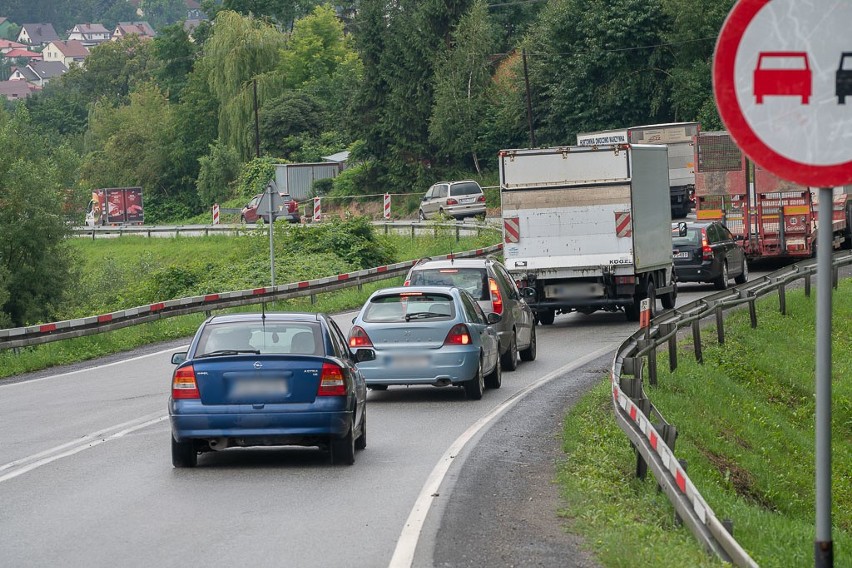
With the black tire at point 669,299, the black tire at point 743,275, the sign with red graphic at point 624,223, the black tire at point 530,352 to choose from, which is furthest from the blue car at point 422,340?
the black tire at point 743,275

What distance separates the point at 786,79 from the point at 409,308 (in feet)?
42.9

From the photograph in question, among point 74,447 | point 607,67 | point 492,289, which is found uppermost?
point 607,67

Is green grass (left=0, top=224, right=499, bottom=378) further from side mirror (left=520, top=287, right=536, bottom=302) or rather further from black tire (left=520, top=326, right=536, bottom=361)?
black tire (left=520, top=326, right=536, bottom=361)

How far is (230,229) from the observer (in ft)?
215

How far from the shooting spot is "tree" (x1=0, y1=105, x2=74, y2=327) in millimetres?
43438

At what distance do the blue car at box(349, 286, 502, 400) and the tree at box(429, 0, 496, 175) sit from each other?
59408 mm

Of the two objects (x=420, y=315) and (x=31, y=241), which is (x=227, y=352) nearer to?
(x=420, y=315)

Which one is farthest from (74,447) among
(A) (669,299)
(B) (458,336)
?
(A) (669,299)

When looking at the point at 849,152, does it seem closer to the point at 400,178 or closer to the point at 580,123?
the point at 580,123

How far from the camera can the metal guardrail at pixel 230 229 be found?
167ft

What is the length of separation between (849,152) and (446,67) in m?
74.3

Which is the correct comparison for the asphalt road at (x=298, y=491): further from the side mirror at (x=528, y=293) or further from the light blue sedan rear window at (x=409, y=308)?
the side mirror at (x=528, y=293)

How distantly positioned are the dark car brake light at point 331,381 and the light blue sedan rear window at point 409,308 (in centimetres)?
522

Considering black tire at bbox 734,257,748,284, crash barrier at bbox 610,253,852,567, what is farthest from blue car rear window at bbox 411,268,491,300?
black tire at bbox 734,257,748,284
